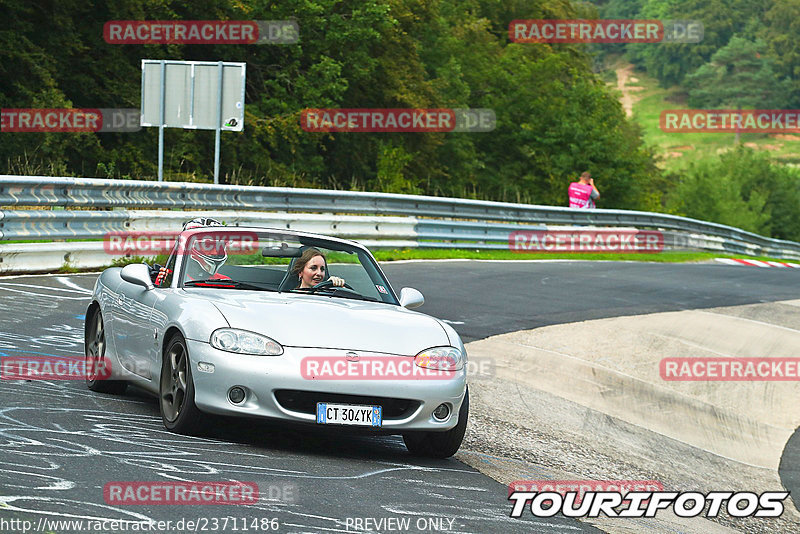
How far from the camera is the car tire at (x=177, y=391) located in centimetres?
668

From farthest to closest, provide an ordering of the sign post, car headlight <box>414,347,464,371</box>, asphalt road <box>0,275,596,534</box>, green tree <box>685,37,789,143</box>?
green tree <box>685,37,789,143</box> < the sign post < car headlight <box>414,347,464,371</box> < asphalt road <box>0,275,596,534</box>

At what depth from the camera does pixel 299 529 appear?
496 cm

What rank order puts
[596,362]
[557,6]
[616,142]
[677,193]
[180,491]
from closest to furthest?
[180,491] → [596,362] → [616,142] → [557,6] → [677,193]

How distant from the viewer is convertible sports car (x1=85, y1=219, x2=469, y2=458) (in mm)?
6578

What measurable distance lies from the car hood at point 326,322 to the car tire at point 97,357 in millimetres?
1249

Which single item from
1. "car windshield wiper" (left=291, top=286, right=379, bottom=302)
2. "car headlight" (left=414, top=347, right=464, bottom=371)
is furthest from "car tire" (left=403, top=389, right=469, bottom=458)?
"car windshield wiper" (left=291, top=286, right=379, bottom=302)

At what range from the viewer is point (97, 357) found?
852cm

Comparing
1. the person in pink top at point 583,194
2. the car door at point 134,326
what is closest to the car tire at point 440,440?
the car door at point 134,326

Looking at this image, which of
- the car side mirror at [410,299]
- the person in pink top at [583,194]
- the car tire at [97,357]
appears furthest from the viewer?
the person in pink top at [583,194]

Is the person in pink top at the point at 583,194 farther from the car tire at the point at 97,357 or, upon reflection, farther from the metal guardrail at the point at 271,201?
the car tire at the point at 97,357

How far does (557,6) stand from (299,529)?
7505 centimetres

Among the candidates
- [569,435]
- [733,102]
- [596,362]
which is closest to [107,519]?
[569,435]

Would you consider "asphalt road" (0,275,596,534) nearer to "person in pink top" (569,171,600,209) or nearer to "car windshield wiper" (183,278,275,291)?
"car windshield wiper" (183,278,275,291)

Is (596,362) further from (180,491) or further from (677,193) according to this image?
(677,193)
